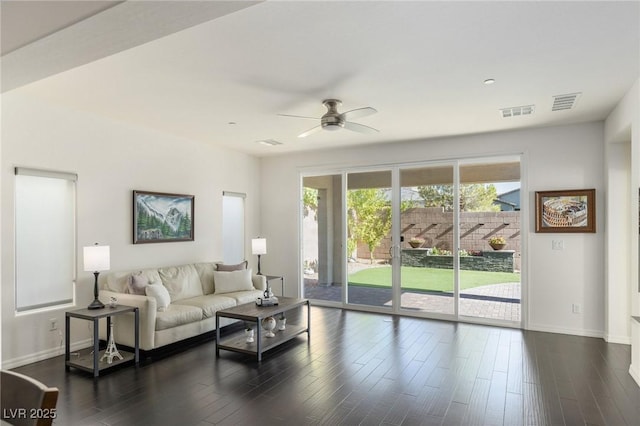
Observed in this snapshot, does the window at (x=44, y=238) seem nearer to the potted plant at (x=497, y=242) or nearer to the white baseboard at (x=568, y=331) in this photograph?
the potted plant at (x=497, y=242)

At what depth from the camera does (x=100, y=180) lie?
4.57m

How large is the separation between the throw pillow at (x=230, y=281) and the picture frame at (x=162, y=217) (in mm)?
787

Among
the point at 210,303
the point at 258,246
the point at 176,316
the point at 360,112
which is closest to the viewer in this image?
the point at 360,112

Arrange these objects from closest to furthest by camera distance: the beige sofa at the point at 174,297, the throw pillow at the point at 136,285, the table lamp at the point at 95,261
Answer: the table lamp at the point at 95,261, the beige sofa at the point at 174,297, the throw pillow at the point at 136,285

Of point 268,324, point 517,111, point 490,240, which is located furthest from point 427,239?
point 268,324

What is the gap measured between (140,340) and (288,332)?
165 cm

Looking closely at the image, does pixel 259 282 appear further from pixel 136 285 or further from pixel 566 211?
pixel 566 211

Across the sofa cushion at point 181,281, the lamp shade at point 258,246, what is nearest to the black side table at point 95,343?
the sofa cushion at point 181,281

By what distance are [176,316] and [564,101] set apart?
486cm

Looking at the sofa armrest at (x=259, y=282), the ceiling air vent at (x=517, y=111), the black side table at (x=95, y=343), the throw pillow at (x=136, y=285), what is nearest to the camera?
the black side table at (x=95, y=343)

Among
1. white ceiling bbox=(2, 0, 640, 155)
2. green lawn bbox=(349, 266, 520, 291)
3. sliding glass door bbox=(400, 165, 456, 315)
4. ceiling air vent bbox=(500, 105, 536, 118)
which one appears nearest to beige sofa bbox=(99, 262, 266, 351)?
green lawn bbox=(349, 266, 520, 291)

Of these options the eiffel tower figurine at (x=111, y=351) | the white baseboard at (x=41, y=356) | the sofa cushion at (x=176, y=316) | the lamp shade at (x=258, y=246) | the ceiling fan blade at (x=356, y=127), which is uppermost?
the ceiling fan blade at (x=356, y=127)

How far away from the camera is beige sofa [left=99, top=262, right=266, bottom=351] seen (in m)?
4.07

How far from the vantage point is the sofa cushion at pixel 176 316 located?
13.5 feet
